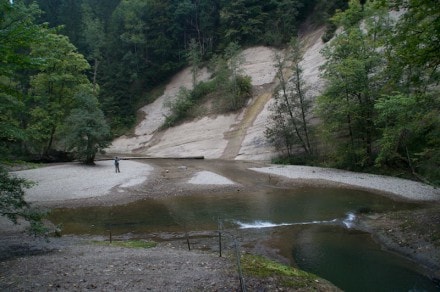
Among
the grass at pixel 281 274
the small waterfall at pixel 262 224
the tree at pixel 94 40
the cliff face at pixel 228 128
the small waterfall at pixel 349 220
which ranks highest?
the tree at pixel 94 40

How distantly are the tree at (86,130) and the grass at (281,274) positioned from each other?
25.8 m

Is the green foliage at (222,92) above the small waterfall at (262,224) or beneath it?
above

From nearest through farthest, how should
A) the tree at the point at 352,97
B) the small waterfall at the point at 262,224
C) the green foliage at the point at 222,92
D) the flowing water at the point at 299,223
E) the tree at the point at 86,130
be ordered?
the flowing water at the point at 299,223 < the small waterfall at the point at 262,224 < the tree at the point at 352,97 < the tree at the point at 86,130 < the green foliage at the point at 222,92

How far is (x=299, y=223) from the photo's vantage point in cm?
1725

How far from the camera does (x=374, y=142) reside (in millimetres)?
30281

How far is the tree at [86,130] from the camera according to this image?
3259cm

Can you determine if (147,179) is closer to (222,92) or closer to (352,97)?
(352,97)

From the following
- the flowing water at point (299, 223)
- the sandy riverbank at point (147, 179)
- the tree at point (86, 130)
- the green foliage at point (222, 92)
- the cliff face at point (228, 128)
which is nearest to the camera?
the flowing water at point (299, 223)

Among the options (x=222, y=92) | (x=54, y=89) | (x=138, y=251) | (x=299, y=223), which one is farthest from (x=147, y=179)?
(x=222, y=92)

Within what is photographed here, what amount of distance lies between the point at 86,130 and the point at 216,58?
33.0m

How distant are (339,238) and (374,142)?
17.9 meters

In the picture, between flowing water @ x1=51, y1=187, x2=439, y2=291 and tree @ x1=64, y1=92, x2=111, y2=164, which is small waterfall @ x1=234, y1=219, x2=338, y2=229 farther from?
tree @ x1=64, y1=92, x2=111, y2=164

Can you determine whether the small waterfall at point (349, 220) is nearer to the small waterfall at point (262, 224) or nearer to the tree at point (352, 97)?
the small waterfall at point (262, 224)

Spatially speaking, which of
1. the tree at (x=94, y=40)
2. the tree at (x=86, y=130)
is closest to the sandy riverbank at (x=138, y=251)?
the tree at (x=86, y=130)
